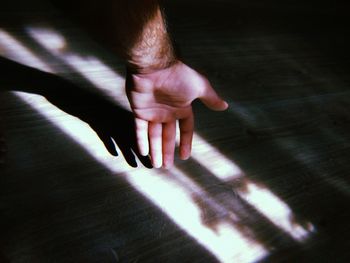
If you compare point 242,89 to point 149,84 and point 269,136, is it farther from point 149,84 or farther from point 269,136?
point 149,84

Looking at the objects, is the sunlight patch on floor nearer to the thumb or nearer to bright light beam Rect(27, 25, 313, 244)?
bright light beam Rect(27, 25, 313, 244)

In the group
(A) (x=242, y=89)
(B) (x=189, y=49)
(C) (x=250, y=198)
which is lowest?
(C) (x=250, y=198)

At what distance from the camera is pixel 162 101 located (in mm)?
933

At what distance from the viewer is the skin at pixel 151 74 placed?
2.69 feet

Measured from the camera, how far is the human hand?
901mm

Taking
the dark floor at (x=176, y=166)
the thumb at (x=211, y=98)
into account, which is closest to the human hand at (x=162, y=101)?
the thumb at (x=211, y=98)

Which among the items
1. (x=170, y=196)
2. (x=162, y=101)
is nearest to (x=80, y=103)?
(x=162, y=101)

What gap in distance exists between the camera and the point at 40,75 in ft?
3.45

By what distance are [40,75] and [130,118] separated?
→ 0.28 meters

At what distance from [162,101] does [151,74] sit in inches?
3.2

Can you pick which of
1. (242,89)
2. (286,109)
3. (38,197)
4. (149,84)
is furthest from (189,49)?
(38,197)

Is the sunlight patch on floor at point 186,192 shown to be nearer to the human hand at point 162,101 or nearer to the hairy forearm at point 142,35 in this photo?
the human hand at point 162,101

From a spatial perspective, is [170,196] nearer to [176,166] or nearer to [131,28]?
[176,166]

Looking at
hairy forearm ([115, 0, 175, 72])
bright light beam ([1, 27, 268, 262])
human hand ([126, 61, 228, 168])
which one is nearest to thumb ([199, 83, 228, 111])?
human hand ([126, 61, 228, 168])
